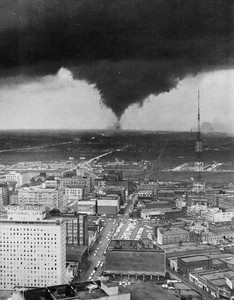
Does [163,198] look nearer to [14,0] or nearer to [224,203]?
[224,203]

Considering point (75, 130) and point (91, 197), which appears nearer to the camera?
point (75, 130)

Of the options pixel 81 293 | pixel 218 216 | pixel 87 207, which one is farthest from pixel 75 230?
pixel 218 216

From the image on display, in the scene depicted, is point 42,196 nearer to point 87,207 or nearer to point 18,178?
point 87,207

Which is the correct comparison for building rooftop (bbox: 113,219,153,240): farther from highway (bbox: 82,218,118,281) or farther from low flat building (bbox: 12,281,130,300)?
low flat building (bbox: 12,281,130,300)

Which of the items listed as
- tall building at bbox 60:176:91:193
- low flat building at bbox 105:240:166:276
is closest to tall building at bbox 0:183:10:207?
tall building at bbox 60:176:91:193

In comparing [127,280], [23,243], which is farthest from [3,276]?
[127,280]

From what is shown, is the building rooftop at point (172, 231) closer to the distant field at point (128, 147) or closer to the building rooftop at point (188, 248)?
the building rooftop at point (188, 248)
